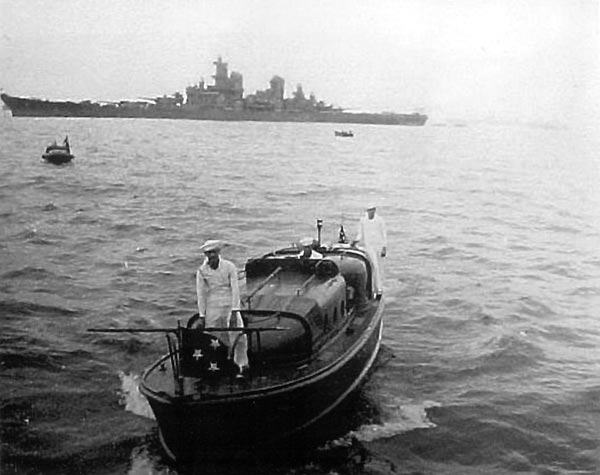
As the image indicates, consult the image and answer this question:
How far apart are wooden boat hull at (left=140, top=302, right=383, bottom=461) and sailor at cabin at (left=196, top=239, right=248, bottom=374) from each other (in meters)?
0.50

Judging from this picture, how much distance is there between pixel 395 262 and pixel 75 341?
9032 mm

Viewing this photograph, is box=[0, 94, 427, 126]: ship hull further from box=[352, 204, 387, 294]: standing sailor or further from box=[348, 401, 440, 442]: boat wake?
box=[348, 401, 440, 442]: boat wake

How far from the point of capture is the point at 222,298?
714cm

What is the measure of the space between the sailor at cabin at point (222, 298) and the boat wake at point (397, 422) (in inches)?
89.9

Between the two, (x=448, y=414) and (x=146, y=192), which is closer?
(x=448, y=414)

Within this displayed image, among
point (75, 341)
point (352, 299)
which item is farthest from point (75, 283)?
point (352, 299)

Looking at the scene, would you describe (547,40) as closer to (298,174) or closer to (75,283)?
(75,283)

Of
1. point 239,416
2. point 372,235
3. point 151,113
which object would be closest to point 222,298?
point 239,416

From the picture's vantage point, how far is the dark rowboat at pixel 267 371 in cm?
665

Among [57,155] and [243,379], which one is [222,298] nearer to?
[243,379]

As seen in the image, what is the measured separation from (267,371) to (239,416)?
0.73 meters

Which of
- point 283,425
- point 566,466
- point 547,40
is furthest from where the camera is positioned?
point 547,40

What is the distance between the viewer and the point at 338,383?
26.9 ft

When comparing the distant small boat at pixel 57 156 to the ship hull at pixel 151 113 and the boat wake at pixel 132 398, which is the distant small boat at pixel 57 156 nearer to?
the boat wake at pixel 132 398
